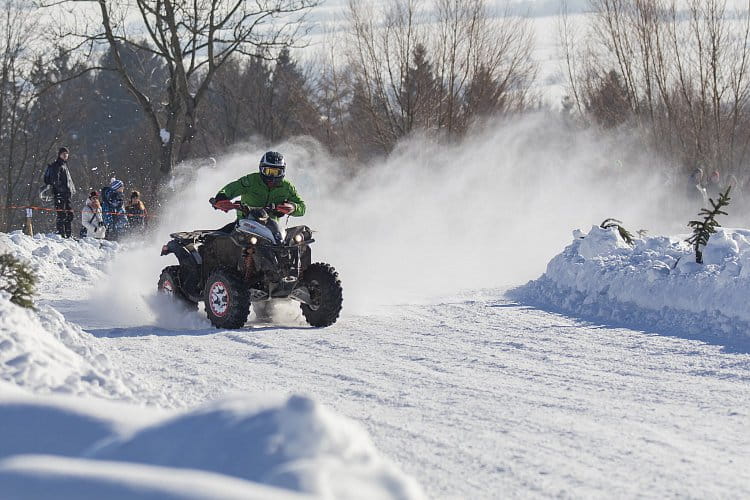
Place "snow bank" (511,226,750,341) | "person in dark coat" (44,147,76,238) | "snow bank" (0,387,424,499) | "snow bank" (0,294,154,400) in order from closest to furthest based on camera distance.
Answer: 1. "snow bank" (0,387,424,499)
2. "snow bank" (0,294,154,400)
3. "snow bank" (511,226,750,341)
4. "person in dark coat" (44,147,76,238)

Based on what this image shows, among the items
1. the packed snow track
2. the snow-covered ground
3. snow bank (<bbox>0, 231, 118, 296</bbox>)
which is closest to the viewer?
the snow-covered ground

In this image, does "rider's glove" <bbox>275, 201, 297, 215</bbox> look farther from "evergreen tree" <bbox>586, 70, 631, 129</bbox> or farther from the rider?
"evergreen tree" <bbox>586, 70, 631, 129</bbox>

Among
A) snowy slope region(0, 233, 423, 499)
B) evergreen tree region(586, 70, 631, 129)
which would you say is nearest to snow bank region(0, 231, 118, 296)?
snowy slope region(0, 233, 423, 499)

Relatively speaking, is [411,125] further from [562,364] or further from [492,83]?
[562,364]

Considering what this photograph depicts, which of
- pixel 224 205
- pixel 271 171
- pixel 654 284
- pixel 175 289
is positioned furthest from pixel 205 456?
pixel 654 284

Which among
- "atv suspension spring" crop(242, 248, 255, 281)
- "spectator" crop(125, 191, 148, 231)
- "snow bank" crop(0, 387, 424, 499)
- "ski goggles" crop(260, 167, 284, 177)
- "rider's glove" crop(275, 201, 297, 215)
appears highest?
"spectator" crop(125, 191, 148, 231)

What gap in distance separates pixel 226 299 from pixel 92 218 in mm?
14992

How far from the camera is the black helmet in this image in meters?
12.5

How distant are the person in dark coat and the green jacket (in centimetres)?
1264

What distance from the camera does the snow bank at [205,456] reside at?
372 centimetres

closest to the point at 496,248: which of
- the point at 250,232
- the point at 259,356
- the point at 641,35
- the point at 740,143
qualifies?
the point at 641,35

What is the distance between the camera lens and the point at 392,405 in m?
7.11

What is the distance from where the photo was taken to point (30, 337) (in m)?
6.73

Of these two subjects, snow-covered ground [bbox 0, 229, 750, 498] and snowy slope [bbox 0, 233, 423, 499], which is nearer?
snowy slope [bbox 0, 233, 423, 499]
